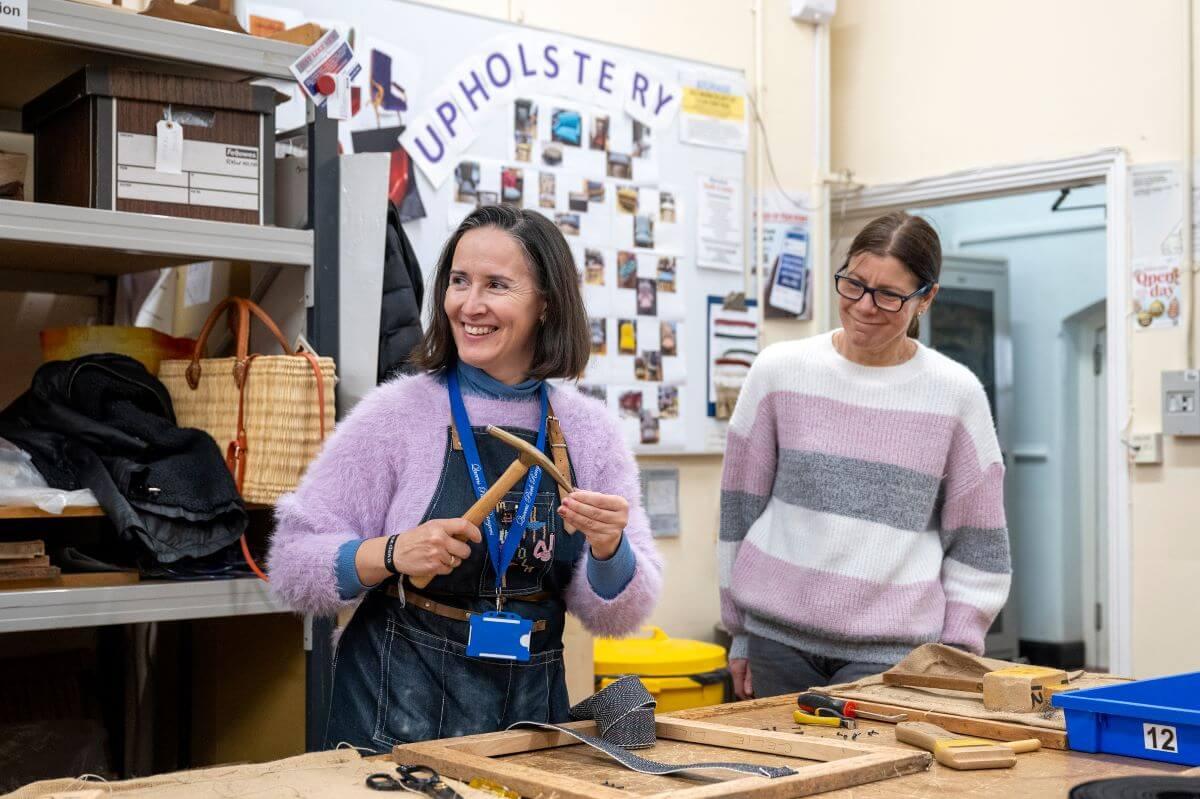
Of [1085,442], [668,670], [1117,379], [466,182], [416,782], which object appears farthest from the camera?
[1085,442]

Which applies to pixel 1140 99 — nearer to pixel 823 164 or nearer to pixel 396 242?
pixel 823 164

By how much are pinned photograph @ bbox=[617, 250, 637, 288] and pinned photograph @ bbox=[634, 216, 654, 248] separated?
6 cm

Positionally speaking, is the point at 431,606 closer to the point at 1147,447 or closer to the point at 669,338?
the point at 669,338

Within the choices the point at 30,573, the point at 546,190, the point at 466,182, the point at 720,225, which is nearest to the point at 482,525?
the point at 30,573

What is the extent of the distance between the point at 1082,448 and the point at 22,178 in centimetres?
651

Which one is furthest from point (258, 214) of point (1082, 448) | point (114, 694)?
point (1082, 448)

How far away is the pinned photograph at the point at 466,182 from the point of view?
403cm

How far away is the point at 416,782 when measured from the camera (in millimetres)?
1397

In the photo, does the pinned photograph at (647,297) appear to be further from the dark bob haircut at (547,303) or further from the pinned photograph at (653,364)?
the dark bob haircut at (547,303)

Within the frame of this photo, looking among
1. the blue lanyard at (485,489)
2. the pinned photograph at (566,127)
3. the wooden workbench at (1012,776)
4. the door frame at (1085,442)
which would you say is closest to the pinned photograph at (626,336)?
the pinned photograph at (566,127)

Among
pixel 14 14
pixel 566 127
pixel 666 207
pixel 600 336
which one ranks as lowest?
pixel 600 336

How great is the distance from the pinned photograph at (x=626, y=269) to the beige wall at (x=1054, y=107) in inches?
49.6

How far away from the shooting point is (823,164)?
5.04 meters

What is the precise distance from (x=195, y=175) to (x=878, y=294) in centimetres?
125
